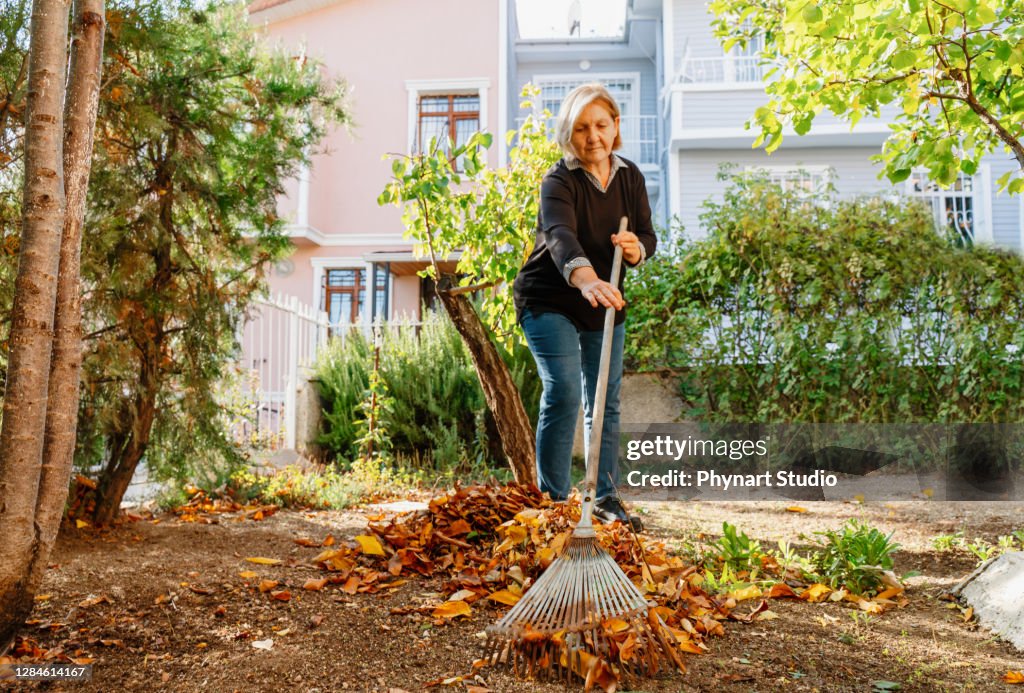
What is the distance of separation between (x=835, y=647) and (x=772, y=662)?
27 cm

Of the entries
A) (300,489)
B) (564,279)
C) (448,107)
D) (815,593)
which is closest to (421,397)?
(300,489)

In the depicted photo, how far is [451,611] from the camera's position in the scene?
244cm

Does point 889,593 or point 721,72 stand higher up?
point 721,72

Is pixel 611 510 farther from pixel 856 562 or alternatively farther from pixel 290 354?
pixel 290 354

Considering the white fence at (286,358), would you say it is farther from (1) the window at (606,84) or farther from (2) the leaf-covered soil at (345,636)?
(1) the window at (606,84)

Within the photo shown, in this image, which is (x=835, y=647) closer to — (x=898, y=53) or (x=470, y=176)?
(x=898, y=53)

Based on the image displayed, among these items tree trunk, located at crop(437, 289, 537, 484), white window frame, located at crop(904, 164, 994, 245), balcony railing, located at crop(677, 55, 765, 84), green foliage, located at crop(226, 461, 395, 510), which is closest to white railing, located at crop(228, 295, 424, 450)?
green foliage, located at crop(226, 461, 395, 510)

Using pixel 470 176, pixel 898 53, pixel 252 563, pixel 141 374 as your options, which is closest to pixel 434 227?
pixel 470 176

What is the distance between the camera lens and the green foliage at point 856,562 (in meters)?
2.86

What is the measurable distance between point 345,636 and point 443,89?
1162 cm

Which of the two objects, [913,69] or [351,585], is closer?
[351,585]

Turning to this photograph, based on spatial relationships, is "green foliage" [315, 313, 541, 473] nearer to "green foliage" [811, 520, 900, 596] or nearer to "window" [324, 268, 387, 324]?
"green foliage" [811, 520, 900, 596]

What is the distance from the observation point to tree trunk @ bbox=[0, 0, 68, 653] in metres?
1.94

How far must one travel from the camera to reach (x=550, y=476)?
3.12 meters
